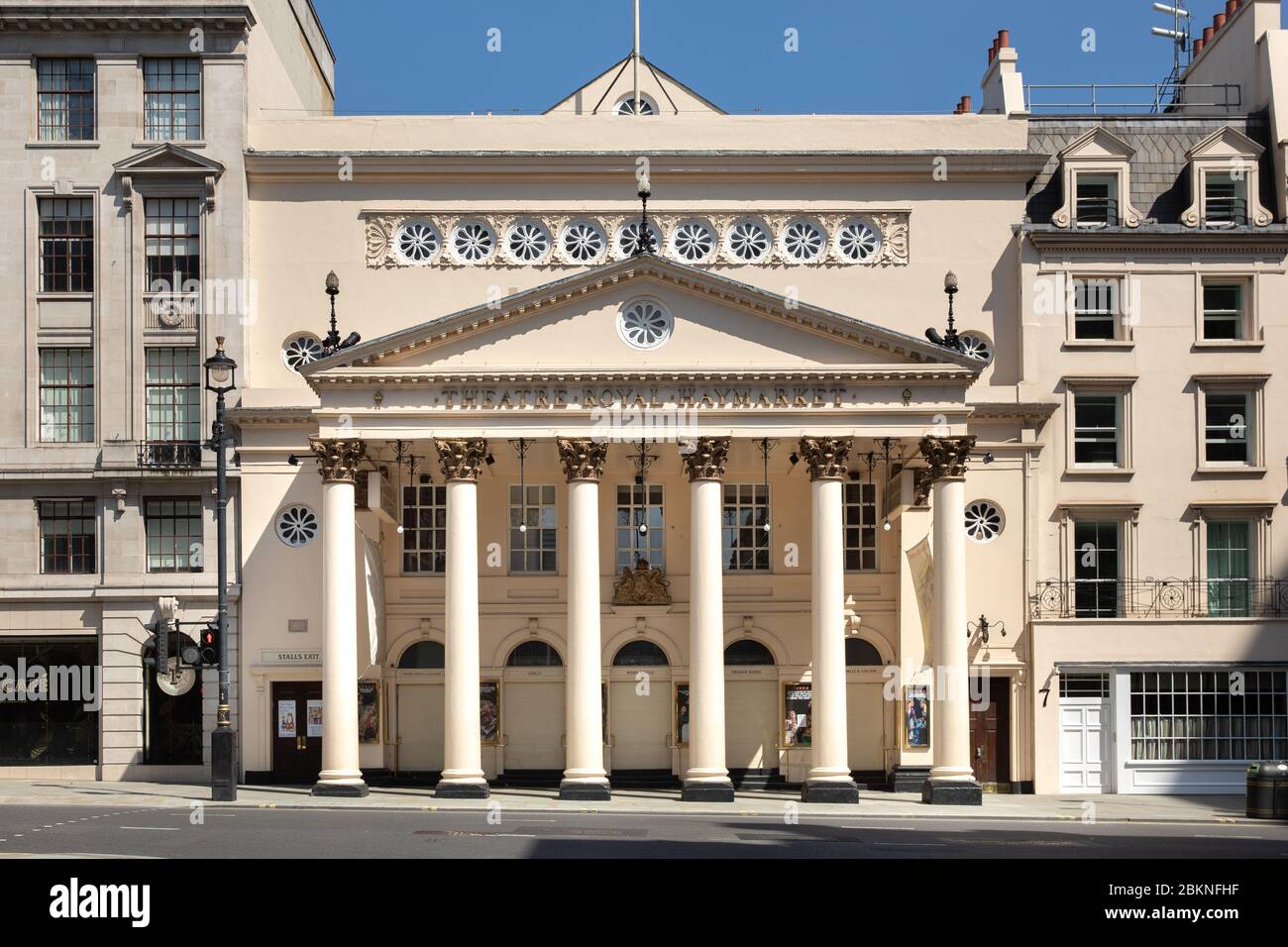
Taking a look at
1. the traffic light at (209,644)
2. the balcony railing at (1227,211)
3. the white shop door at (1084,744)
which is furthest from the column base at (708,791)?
the balcony railing at (1227,211)

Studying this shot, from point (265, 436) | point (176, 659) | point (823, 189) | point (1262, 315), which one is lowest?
point (176, 659)

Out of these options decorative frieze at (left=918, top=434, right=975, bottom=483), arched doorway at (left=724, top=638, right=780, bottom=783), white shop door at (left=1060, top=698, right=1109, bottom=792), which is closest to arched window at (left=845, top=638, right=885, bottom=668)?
arched doorway at (left=724, top=638, right=780, bottom=783)

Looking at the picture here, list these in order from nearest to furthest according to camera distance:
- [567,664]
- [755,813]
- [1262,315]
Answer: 1. [755,813]
2. [567,664]
3. [1262,315]

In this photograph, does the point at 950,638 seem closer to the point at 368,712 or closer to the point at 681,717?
the point at 681,717

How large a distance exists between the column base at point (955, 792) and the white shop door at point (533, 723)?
9.65 meters

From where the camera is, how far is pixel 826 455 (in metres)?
37.7

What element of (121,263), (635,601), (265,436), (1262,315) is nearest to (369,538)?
(265,436)

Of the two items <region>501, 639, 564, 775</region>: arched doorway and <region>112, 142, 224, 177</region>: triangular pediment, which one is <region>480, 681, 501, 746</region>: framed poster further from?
<region>112, 142, 224, 177</region>: triangular pediment

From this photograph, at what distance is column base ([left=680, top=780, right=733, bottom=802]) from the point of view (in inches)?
1458

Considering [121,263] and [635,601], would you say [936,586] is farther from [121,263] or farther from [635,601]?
[121,263]

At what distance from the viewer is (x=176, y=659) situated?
41531mm

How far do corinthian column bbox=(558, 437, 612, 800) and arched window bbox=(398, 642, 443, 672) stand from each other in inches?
227

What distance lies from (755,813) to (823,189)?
1696 centimetres

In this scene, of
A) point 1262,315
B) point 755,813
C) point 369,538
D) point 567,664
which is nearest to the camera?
point 755,813
